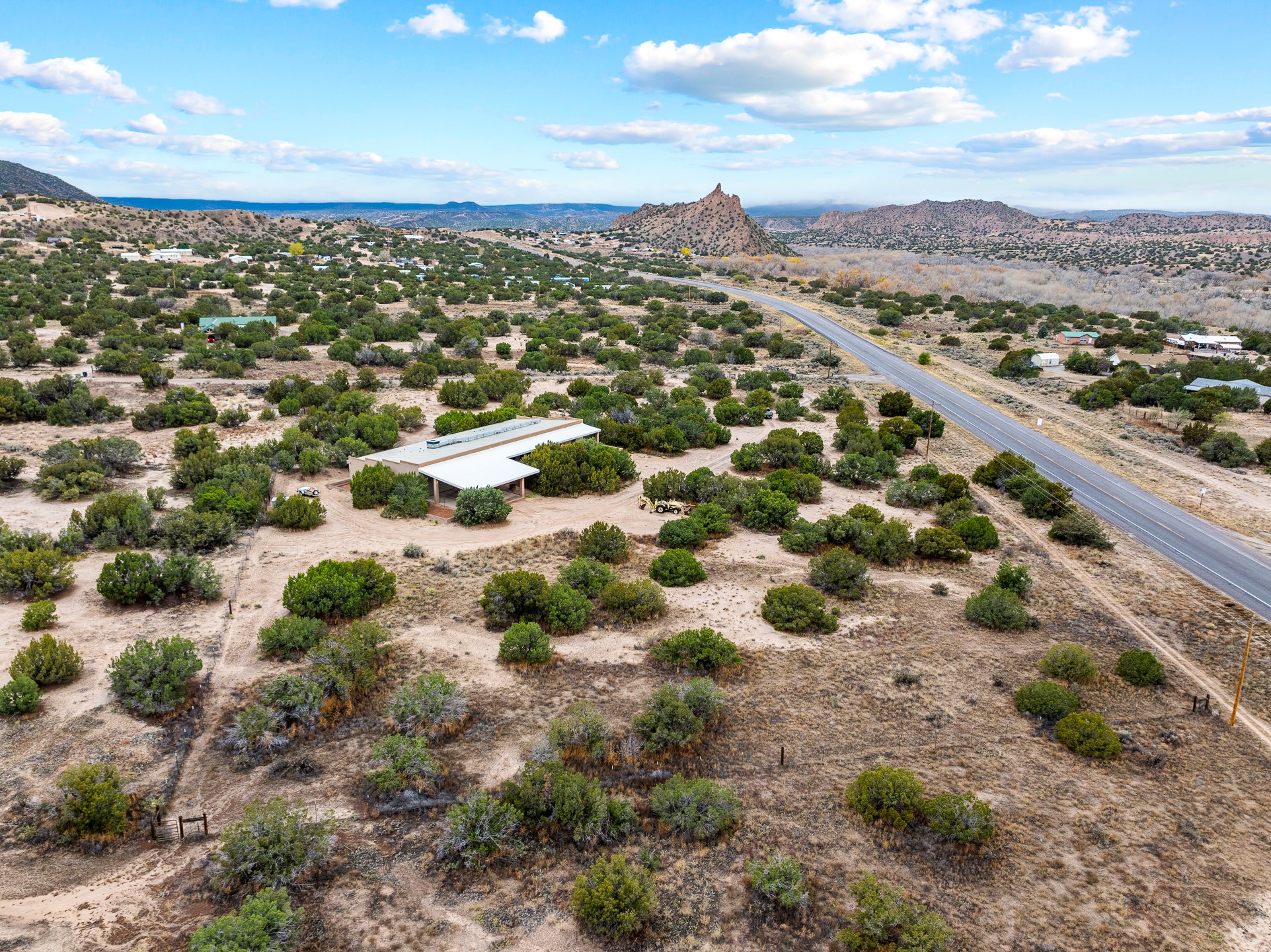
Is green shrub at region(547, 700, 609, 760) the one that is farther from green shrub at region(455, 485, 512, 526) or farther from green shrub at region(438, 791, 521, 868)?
green shrub at region(455, 485, 512, 526)

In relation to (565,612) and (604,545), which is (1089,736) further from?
(604,545)

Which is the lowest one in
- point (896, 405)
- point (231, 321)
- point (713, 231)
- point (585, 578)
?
point (585, 578)

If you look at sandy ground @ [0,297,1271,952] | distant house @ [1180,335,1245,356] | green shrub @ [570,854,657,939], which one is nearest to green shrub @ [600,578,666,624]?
sandy ground @ [0,297,1271,952]

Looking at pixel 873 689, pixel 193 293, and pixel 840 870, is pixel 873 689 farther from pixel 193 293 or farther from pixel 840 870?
pixel 193 293

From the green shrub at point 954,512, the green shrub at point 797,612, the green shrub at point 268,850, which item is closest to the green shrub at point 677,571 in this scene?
the green shrub at point 797,612

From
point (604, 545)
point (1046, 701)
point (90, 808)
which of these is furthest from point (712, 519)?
point (90, 808)

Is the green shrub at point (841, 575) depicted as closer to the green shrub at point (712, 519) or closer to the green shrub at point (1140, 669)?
the green shrub at point (712, 519)

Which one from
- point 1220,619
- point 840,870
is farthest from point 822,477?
point 840,870
